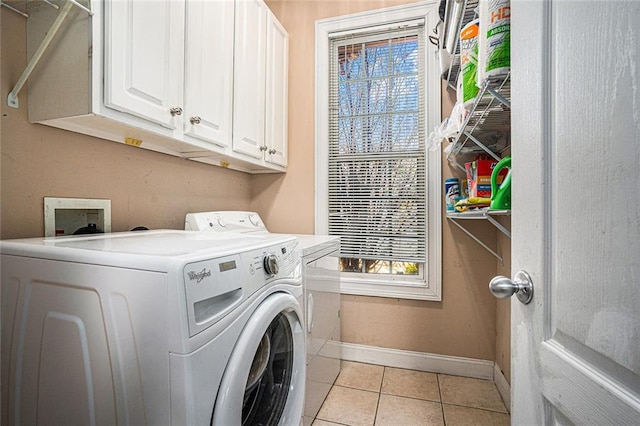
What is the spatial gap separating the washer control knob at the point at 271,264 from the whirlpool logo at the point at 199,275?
0.26 meters

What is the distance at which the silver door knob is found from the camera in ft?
1.98

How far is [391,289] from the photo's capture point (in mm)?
2227

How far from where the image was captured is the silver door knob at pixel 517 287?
604mm

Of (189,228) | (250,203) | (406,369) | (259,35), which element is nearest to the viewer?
(189,228)

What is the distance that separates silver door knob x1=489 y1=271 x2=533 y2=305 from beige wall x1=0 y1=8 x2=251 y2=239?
149 centimetres

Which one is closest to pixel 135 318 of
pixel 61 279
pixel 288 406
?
pixel 61 279

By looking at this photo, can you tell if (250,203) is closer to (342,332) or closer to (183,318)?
(342,332)

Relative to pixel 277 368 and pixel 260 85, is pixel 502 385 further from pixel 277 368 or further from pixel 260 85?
pixel 260 85

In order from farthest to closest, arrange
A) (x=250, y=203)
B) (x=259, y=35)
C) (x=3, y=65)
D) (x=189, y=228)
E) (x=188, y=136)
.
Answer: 1. (x=250, y=203)
2. (x=259, y=35)
3. (x=189, y=228)
4. (x=188, y=136)
5. (x=3, y=65)

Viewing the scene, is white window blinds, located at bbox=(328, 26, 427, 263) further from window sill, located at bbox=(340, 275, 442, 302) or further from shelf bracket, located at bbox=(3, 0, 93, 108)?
shelf bracket, located at bbox=(3, 0, 93, 108)

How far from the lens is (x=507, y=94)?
112cm

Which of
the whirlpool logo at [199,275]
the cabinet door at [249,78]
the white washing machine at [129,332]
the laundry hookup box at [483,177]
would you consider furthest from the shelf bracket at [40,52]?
the laundry hookup box at [483,177]

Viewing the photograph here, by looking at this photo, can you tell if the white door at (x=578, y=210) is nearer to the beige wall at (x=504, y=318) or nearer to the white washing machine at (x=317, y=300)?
the white washing machine at (x=317, y=300)

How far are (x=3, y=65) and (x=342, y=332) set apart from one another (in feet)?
7.49
